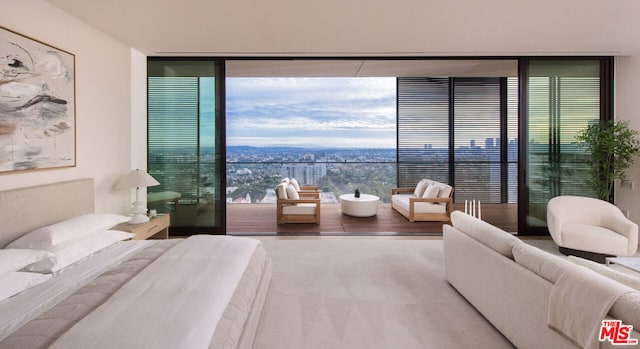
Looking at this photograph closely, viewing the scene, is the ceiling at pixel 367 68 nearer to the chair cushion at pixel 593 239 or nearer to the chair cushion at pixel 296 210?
the chair cushion at pixel 296 210

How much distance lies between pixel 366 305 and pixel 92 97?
3540mm

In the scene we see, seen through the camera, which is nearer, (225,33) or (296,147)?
(225,33)

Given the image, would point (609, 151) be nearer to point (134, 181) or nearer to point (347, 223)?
point (347, 223)

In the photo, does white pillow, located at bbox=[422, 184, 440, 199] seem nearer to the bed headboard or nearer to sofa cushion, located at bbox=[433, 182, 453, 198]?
sofa cushion, located at bbox=[433, 182, 453, 198]

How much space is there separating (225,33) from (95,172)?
2.16 meters

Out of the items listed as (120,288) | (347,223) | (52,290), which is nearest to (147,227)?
(52,290)

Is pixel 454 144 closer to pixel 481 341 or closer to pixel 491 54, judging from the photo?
pixel 491 54

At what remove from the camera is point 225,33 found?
11.8ft

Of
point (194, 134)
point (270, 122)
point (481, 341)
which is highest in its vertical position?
point (270, 122)

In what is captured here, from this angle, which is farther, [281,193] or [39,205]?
[281,193]

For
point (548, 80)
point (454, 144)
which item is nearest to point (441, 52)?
point (548, 80)

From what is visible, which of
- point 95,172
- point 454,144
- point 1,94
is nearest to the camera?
point 1,94

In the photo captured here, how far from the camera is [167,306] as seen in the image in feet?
4.76

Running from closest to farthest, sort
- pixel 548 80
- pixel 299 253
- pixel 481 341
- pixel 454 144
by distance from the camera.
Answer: pixel 481 341 → pixel 299 253 → pixel 548 80 → pixel 454 144
